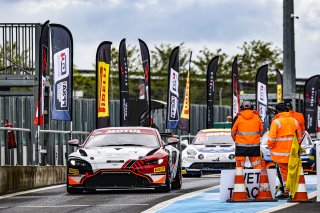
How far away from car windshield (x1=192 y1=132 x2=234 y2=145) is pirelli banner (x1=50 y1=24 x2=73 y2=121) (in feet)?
13.5

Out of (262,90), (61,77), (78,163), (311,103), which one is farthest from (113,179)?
(311,103)

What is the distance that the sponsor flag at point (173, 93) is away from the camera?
40469 millimetres

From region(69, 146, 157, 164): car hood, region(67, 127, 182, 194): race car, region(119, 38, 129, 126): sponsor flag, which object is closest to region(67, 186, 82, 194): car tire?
region(67, 127, 182, 194): race car

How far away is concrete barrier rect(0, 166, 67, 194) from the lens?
76.0 feet

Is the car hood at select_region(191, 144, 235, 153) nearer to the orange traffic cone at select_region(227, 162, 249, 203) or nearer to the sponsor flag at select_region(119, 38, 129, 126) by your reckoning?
the sponsor flag at select_region(119, 38, 129, 126)

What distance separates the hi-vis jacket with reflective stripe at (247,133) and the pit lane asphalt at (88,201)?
64.0 inches

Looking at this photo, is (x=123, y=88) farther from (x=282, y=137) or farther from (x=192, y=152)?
(x=282, y=137)

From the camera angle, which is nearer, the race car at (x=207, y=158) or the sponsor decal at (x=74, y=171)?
the sponsor decal at (x=74, y=171)

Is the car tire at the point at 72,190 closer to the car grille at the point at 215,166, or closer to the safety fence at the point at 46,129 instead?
the safety fence at the point at 46,129

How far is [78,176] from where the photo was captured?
22047 millimetres

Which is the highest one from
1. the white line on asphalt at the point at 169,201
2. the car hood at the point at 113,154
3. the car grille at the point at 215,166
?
the car hood at the point at 113,154

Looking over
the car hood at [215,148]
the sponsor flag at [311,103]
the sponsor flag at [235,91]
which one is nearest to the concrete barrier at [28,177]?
the car hood at [215,148]

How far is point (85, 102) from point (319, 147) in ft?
80.9

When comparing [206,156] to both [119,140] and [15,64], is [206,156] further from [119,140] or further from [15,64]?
[119,140]
